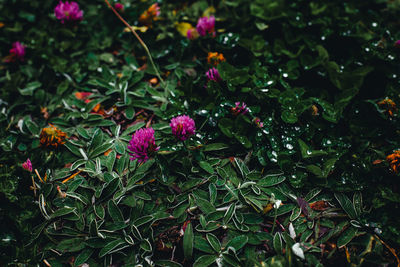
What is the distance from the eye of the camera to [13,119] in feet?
7.54

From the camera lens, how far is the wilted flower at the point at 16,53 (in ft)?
8.48

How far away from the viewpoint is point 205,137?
79.1 inches

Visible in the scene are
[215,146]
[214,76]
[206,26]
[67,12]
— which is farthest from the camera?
[67,12]

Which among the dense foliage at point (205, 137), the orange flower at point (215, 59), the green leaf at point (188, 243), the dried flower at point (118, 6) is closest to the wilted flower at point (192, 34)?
the dense foliage at point (205, 137)

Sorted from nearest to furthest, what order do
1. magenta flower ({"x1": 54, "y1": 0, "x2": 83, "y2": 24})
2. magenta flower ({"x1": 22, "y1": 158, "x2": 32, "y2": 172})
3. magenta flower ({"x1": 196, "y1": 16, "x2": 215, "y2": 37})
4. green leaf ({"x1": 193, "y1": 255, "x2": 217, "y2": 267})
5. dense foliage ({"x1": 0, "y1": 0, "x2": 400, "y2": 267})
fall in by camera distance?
green leaf ({"x1": 193, "y1": 255, "x2": 217, "y2": 267}), dense foliage ({"x1": 0, "y1": 0, "x2": 400, "y2": 267}), magenta flower ({"x1": 22, "y1": 158, "x2": 32, "y2": 172}), magenta flower ({"x1": 196, "y1": 16, "x2": 215, "y2": 37}), magenta flower ({"x1": 54, "y1": 0, "x2": 83, "y2": 24})

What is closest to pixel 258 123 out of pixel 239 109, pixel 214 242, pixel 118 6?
pixel 239 109

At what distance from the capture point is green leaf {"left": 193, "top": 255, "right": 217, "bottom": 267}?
5.03 feet

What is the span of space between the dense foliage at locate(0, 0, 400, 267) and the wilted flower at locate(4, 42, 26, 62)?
11 mm

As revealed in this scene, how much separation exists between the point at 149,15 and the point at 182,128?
53.3 inches

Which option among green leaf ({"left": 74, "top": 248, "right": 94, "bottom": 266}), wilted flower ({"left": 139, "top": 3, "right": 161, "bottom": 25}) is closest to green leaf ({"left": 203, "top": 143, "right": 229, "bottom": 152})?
green leaf ({"left": 74, "top": 248, "right": 94, "bottom": 266})

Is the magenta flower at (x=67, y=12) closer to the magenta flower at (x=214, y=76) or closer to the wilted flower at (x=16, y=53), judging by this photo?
the wilted flower at (x=16, y=53)

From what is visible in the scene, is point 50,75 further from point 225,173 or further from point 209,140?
point 225,173

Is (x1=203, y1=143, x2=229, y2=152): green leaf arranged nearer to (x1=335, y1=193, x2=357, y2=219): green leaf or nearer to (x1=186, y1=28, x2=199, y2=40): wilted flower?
(x1=335, y1=193, x2=357, y2=219): green leaf

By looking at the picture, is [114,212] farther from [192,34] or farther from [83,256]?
[192,34]
